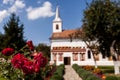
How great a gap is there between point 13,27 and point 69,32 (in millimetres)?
44263

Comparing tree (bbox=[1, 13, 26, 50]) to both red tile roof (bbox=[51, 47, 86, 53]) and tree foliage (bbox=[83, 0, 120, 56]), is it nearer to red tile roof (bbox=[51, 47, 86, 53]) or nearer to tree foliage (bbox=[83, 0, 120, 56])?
tree foliage (bbox=[83, 0, 120, 56])

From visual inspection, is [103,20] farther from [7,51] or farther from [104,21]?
[7,51]

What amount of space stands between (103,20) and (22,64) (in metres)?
28.6

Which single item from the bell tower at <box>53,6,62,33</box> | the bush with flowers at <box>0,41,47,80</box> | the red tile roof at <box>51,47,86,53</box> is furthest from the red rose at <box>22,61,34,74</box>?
the bell tower at <box>53,6,62,33</box>

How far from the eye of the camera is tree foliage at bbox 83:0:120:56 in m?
34.5

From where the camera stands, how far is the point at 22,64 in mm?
6719

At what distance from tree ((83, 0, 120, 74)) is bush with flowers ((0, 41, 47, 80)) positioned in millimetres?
25930

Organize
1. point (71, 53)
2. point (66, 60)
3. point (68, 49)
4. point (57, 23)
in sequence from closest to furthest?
point (71, 53) < point (66, 60) < point (68, 49) < point (57, 23)

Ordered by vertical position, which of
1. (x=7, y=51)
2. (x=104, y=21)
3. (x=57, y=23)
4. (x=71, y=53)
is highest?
(x=57, y=23)

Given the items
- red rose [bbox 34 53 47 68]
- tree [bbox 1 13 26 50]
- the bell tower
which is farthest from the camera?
the bell tower

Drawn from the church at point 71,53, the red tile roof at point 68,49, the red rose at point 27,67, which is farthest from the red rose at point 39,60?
the red tile roof at point 68,49

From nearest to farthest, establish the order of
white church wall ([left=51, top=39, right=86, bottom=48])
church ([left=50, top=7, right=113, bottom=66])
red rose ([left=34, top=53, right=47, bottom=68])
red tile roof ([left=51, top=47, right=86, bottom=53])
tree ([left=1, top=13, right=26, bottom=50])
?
red rose ([left=34, top=53, right=47, bottom=68]), tree ([left=1, top=13, right=26, bottom=50]), church ([left=50, top=7, right=113, bottom=66]), red tile roof ([left=51, top=47, right=86, bottom=53]), white church wall ([left=51, top=39, right=86, bottom=48])

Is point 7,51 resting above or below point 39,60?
above

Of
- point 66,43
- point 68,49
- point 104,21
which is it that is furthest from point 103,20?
point 66,43
